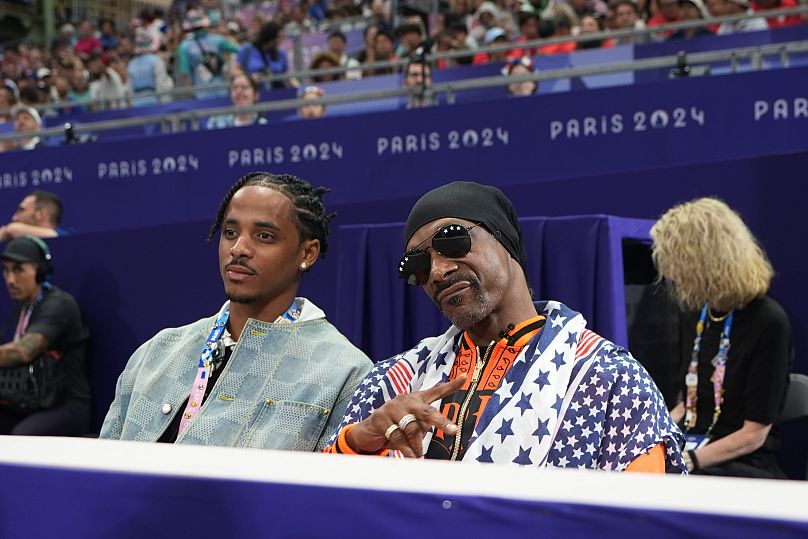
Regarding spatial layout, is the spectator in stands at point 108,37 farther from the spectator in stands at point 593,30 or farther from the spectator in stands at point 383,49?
the spectator in stands at point 593,30

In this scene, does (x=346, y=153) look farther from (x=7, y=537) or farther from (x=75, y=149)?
(x=7, y=537)

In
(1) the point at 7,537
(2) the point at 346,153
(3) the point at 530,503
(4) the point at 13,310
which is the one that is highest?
(3) the point at 530,503

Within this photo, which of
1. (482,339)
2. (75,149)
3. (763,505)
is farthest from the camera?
(75,149)

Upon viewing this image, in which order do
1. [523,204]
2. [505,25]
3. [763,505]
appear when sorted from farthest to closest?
[505,25], [523,204], [763,505]

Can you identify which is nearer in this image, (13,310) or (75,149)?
(13,310)

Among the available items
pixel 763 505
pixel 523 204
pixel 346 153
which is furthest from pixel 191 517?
pixel 346 153

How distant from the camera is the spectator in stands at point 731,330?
3893 millimetres

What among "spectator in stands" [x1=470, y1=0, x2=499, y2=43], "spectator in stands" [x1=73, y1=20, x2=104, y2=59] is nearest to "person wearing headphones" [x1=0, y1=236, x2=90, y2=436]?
"spectator in stands" [x1=470, y1=0, x2=499, y2=43]

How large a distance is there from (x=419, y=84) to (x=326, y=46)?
4438mm

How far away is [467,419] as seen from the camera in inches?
91.7

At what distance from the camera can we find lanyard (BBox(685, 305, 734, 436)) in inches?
159

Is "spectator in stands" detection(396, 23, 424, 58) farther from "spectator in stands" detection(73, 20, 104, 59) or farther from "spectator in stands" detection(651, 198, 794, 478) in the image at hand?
"spectator in stands" detection(73, 20, 104, 59)

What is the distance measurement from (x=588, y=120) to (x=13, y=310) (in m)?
3.47

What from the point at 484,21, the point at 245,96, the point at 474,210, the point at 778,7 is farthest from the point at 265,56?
the point at 474,210
